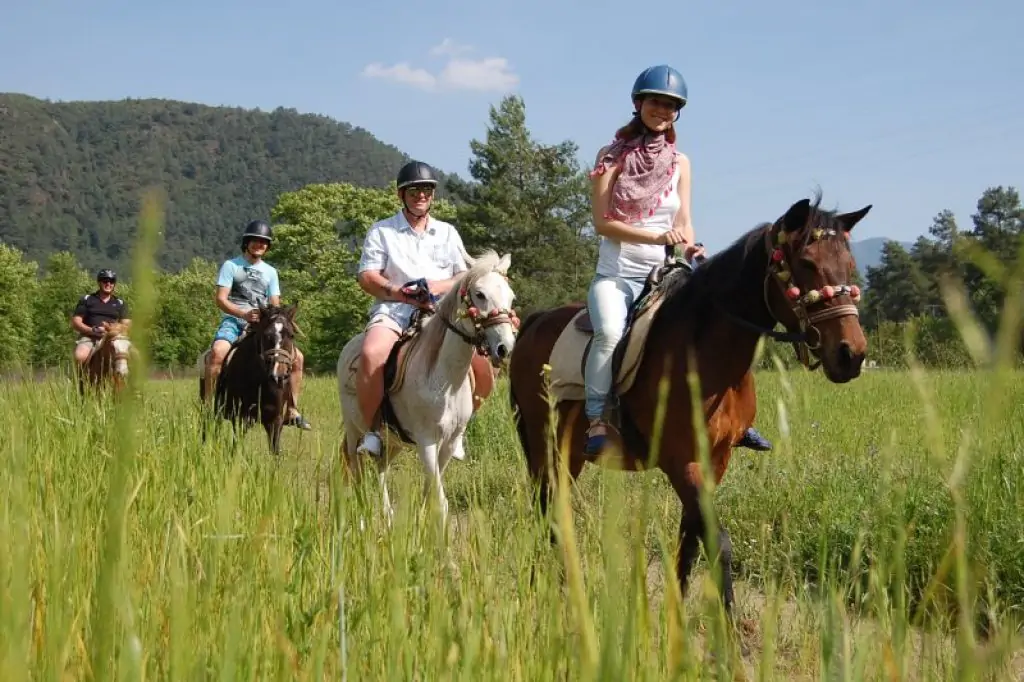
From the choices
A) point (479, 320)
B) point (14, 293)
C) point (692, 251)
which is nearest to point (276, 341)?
point (479, 320)

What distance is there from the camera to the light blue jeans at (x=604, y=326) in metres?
4.93

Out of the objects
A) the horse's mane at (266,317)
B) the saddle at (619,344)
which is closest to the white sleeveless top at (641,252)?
the saddle at (619,344)

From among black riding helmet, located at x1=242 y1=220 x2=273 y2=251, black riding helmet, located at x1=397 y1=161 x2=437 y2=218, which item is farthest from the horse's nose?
black riding helmet, located at x1=242 y1=220 x2=273 y2=251

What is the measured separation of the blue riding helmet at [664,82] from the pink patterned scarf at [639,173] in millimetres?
279

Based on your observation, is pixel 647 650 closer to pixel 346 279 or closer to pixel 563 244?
pixel 563 244

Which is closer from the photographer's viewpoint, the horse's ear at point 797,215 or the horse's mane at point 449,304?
the horse's ear at point 797,215

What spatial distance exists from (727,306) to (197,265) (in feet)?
338

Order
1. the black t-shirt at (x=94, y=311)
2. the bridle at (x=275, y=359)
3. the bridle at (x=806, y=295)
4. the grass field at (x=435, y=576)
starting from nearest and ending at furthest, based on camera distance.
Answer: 1. the grass field at (x=435, y=576)
2. the bridle at (x=806, y=295)
3. the bridle at (x=275, y=359)
4. the black t-shirt at (x=94, y=311)

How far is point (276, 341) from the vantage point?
8.60m

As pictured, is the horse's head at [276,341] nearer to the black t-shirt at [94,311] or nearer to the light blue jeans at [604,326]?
the light blue jeans at [604,326]

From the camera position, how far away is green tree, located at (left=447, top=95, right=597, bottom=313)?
5209 centimetres

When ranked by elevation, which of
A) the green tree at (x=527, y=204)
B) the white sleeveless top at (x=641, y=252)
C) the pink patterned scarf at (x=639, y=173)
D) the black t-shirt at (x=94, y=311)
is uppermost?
the green tree at (x=527, y=204)

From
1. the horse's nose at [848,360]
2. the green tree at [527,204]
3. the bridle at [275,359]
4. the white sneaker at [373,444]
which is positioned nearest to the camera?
the horse's nose at [848,360]

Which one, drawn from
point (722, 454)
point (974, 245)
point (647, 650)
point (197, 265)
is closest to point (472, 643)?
point (647, 650)
